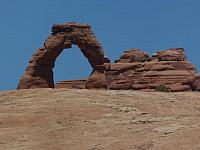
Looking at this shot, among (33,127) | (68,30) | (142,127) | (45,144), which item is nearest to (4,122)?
(33,127)

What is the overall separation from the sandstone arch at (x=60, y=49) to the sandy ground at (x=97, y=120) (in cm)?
2182

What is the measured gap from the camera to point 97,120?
924 inches

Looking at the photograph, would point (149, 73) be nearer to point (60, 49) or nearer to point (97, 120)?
point (60, 49)

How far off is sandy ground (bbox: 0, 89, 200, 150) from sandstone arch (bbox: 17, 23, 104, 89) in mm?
21823

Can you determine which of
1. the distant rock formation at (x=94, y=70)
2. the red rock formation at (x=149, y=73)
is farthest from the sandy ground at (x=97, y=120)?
the red rock formation at (x=149, y=73)

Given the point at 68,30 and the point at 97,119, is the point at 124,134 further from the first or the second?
the point at 68,30

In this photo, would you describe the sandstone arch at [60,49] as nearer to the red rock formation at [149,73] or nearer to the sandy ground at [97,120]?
the red rock formation at [149,73]

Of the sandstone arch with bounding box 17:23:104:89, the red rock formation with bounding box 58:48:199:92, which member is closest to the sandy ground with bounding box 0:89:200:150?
the sandstone arch with bounding box 17:23:104:89

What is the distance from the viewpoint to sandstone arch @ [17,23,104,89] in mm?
58312

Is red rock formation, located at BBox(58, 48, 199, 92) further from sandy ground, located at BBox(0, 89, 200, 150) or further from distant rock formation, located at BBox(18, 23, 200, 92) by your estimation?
sandy ground, located at BBox(0, 89, 200, 150)

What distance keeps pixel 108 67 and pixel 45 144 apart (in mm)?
52775

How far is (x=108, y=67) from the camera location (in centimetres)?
7106

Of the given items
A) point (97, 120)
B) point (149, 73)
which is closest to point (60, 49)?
point (149, 73)

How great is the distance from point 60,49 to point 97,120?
36728 mm
